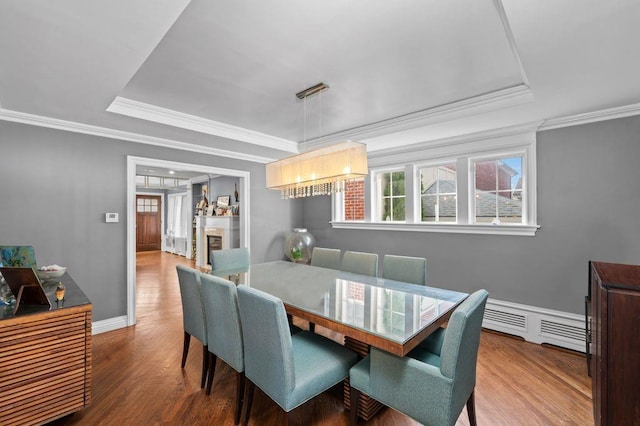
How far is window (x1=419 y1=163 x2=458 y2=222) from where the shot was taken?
12.6ft

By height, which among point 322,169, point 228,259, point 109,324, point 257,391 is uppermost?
point 322,169

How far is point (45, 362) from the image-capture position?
1.65 m

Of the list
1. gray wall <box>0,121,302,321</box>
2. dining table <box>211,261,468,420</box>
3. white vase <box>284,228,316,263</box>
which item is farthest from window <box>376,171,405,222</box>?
gray wall <box>0,121,302,321</box>

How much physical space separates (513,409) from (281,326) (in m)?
1.82

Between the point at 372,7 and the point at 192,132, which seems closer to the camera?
the point at 372,7

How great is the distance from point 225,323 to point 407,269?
1752mm

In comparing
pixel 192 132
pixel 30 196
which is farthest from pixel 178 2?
pixel 30 196

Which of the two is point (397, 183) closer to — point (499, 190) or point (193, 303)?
point (499, 190)

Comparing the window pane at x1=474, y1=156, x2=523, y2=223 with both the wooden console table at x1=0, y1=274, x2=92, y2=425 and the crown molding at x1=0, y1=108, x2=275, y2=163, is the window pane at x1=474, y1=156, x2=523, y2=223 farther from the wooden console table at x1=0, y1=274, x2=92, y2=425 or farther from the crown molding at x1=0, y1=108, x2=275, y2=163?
the wooden console table at x1=0, y1=274, x2=92, y2=425

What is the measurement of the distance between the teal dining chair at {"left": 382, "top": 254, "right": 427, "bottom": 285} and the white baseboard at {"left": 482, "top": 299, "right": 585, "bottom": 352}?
1268mm

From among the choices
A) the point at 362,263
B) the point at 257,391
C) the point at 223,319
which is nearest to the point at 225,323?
the point at 223,319

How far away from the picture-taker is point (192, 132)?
3.34 m

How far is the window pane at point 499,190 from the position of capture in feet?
11.0

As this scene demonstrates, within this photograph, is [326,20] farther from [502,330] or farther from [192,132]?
[502,330]
